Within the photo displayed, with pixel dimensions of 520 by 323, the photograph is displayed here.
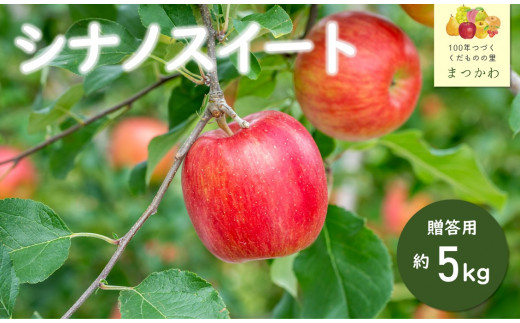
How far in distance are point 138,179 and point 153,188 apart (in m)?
0.78

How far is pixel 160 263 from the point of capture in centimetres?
148

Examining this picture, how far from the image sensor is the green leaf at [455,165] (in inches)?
37.2

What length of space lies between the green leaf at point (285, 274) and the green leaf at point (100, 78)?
1.06 ft

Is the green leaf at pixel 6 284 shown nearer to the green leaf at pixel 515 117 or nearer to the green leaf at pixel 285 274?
the green leaf at pixel 285 274

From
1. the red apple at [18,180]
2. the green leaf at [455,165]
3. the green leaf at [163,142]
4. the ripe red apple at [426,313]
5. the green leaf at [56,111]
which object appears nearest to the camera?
the green leaf at [163,142]

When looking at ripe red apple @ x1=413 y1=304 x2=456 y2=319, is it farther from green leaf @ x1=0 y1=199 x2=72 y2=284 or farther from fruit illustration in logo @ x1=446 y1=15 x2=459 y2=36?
green leaf @ x1=0 y1=199 x2=72 y2=284

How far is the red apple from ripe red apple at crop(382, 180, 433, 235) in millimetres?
934

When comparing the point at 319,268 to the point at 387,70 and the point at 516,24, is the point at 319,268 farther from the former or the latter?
the point at 516,24

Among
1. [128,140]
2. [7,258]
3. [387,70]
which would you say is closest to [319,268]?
[387,70]

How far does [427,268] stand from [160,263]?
842 mm

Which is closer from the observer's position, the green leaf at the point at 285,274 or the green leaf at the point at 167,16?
the green leaf at the point at 167,16

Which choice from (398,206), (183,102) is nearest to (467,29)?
(183,102)

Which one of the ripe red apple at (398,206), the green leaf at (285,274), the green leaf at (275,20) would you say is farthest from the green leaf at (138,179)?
the ripe red apple at (398,206)

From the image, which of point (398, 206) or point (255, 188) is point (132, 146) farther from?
point (255, 188)
